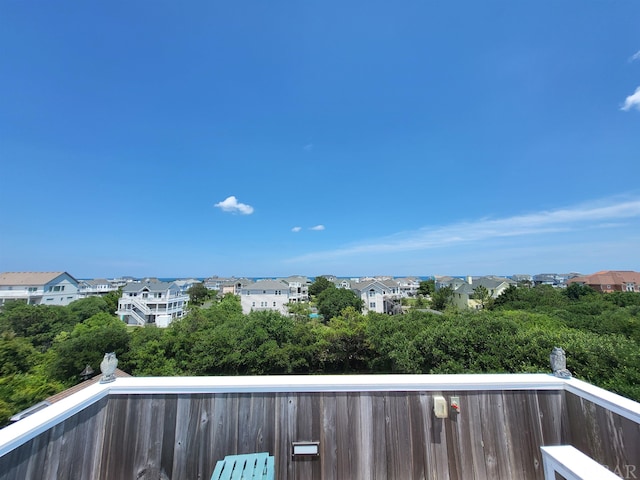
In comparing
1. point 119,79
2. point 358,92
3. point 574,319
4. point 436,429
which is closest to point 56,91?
point 119,79

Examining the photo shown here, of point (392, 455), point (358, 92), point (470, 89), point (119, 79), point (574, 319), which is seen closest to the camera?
point (392, 455)

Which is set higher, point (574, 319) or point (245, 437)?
point (245, 437)

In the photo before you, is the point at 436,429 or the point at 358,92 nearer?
the point at 436,429

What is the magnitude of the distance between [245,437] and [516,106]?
10.1 metres

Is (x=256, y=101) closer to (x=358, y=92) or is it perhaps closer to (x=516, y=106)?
(x=358, y=92)

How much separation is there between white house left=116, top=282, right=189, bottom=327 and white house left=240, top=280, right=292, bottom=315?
7.48 meters

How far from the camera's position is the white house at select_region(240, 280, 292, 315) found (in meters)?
30.6

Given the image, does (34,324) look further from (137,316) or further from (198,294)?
(198,294)

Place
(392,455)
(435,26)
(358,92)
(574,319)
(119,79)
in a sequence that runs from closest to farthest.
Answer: (392,455), (435,26), (119,79), (358,92), (574,319)

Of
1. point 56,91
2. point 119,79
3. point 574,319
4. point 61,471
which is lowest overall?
point 574,319

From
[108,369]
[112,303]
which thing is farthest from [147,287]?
[108,369]

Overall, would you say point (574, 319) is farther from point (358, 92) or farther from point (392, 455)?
point (392, 455)

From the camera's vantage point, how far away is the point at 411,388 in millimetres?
1765

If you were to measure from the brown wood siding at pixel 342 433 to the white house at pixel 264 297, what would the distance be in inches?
1127
